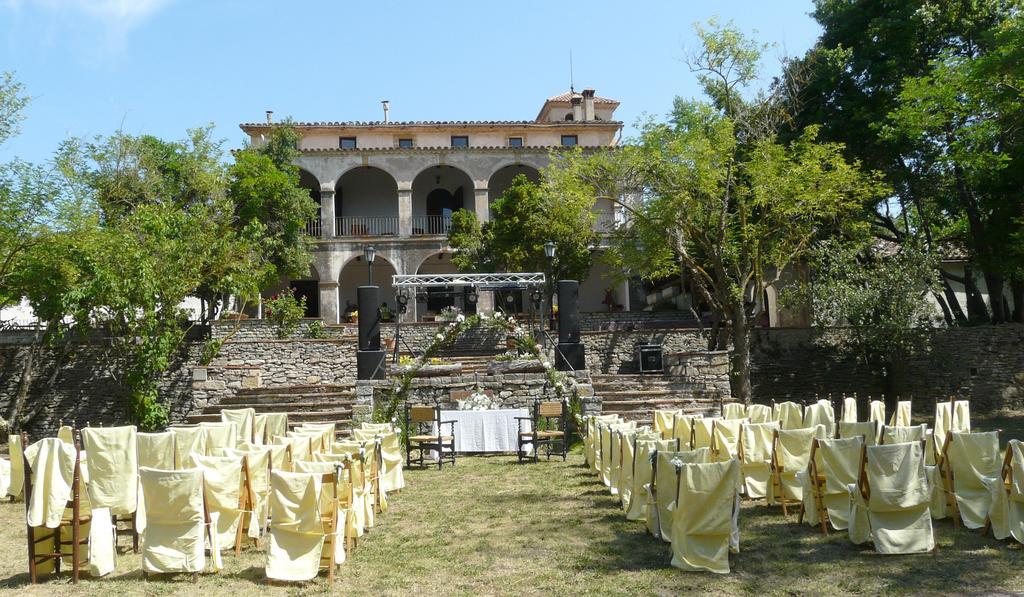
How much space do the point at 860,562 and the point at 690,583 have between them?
57.3 inches

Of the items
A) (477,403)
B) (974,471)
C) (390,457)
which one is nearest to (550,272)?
(477,403)

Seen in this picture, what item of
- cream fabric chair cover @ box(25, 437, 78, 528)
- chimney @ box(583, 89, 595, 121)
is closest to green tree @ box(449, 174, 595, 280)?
chimney @ box(583, 89, 595, 121)

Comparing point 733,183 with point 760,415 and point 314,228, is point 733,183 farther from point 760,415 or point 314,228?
point 314,228

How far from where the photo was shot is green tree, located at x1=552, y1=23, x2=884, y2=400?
697 inches

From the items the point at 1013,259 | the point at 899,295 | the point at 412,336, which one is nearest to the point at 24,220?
the point at 412,336

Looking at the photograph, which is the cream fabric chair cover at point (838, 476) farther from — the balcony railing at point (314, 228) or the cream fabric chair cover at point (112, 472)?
the balcony railing at point (314, 228)

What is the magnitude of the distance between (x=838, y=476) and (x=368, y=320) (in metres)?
11.2

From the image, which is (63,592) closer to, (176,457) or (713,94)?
(176,457)

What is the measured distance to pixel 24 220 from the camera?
1661 centimetres

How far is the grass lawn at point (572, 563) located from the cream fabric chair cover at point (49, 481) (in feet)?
1.71

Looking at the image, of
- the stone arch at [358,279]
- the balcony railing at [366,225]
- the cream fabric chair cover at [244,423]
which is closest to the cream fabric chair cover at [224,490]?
the cream fabric chair cover at [244,423]

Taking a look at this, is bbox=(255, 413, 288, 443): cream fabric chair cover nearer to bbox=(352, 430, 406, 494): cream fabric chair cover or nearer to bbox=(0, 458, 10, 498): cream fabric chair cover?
bbox=(352, 430, 406, 494): cream fabric chair cover

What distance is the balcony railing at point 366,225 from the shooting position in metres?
30.6

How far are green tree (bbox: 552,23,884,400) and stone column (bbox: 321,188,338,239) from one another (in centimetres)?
1297
